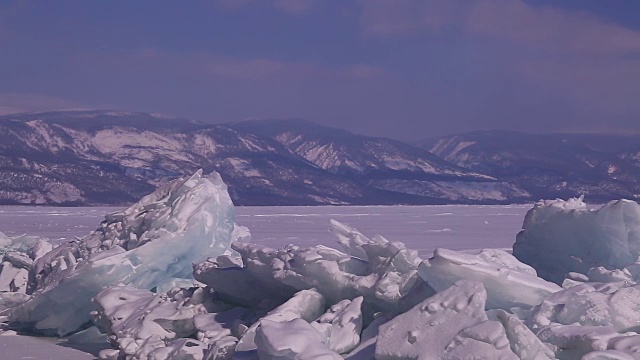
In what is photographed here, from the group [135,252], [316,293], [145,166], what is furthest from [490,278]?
[145,166]

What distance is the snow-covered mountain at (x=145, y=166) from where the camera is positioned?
86438mm

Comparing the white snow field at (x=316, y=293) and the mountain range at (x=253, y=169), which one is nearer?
the white snow field at (x=316, y=293)

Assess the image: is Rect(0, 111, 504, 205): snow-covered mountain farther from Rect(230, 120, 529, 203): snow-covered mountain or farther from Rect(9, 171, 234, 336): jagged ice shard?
Rect(9, 171, 234, 336): jagged ice shard

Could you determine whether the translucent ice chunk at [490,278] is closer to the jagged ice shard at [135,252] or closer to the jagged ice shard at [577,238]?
the jagged ice shard at [577,238]

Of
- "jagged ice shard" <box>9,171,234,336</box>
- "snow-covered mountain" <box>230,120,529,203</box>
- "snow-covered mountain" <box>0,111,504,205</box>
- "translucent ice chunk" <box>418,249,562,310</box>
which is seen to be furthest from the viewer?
"snow-covered mountain" <box>230,120,529,203</box>

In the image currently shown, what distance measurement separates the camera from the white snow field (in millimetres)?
4094

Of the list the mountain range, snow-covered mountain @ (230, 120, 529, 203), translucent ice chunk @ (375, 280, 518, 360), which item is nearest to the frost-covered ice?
translucent ice chunk @ (375, 280, 518, 360)

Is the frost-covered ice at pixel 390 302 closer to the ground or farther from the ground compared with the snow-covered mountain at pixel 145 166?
farther from the ground

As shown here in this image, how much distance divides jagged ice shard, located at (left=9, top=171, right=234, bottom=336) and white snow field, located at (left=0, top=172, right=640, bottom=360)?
1 centimetres

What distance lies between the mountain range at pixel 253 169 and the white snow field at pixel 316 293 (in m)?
71.3

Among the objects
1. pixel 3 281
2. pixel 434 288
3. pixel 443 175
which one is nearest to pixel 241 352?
pixel 434 288

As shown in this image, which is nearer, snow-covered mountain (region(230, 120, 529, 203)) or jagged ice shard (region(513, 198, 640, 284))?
jagged ice shard (region(513, 198, 640, 284))

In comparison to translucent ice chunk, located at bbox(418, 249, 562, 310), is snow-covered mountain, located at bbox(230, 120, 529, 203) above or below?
below

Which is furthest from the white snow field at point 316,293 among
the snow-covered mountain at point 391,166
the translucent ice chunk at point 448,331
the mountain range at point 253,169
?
the snow-covered mountain at point 391,166
